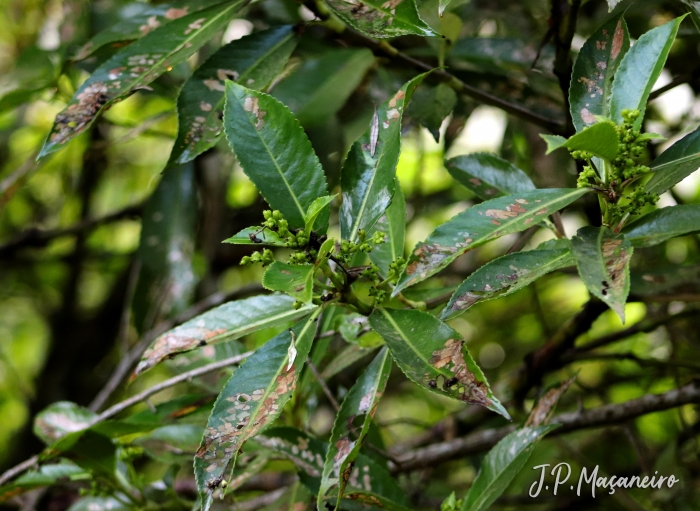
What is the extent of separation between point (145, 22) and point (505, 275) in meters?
0.59

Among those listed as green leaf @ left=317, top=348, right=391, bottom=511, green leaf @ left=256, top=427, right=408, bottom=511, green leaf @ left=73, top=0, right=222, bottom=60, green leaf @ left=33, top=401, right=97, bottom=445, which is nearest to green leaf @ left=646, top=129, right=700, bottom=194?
green leaf @ left=317, top=348, right=391, bottom=511

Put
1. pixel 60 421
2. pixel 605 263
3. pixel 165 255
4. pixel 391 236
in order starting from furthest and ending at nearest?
1. pixel 165 255
2. pixel 60 421
3. pixel 391 236
4. pixel 605 263

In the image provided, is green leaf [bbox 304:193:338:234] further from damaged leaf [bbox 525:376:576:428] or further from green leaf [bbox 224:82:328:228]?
damaged leaf [bbox 525:376:576:428]

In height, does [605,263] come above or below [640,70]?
below

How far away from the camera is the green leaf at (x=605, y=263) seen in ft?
1.69

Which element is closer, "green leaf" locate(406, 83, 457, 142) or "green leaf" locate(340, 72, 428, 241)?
"green leaf" locate(340, 72, 428, 241)

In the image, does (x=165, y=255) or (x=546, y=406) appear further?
(x=165, y=255)

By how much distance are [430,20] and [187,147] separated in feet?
1.33

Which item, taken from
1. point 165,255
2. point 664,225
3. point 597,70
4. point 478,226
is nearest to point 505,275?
point 478,226

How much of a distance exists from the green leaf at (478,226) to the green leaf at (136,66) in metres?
0.39

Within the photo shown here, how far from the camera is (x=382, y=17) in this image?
67 cm

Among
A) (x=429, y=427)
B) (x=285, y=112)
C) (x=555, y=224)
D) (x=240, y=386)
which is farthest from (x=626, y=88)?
(x=429, y=427)

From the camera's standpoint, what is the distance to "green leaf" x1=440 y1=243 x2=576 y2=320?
1.91 feet

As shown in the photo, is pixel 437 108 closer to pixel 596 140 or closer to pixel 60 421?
pixel 596 140
